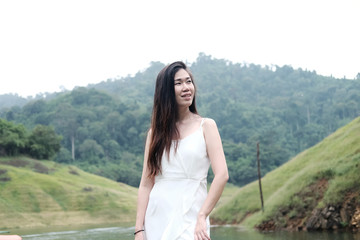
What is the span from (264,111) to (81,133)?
127 ft

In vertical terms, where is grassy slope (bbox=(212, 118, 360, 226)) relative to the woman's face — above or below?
below

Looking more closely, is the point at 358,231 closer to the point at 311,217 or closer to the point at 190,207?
the point at 311,217

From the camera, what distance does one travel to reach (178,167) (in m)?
3.03

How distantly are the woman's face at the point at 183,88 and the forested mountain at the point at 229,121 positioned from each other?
84335mm

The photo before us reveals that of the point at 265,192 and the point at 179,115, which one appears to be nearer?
the point at 179,115

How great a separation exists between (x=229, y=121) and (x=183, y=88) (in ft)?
356

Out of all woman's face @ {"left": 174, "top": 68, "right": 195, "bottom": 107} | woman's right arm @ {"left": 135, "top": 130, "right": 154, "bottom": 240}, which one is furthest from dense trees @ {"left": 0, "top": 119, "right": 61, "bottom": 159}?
woman's face @ {"left": 174, "top": 68, "right": 195, "bottom": 107}

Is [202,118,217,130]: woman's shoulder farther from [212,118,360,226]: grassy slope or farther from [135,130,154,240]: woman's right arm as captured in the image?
[212,118,360,226]: grassy slope

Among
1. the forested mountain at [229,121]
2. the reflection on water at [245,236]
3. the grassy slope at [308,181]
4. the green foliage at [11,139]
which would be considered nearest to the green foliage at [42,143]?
the green foliage at [11,139]

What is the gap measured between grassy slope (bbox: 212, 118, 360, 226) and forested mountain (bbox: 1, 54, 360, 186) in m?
48.7

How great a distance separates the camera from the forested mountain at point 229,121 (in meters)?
92.4

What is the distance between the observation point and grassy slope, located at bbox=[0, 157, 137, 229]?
196ft

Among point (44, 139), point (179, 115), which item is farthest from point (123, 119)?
point (179, 115)

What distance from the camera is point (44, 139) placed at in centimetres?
8019
